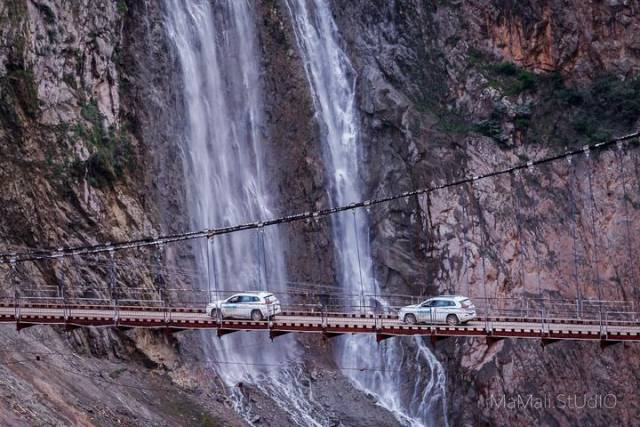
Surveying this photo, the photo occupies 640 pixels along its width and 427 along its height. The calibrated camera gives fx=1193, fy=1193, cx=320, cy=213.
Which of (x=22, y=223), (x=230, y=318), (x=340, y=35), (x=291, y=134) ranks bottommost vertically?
(x=230, y=318)

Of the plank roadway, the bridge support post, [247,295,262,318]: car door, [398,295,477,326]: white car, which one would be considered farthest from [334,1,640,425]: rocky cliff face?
the bridge support post

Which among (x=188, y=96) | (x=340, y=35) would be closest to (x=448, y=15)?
(x=340, y=35)

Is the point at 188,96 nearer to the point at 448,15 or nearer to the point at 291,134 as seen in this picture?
the point at 291,134

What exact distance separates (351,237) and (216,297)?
13.3 meters

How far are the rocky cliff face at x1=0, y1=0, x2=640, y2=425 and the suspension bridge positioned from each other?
1.32ft

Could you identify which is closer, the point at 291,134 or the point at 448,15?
the point at 291,134

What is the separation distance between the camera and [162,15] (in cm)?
6406

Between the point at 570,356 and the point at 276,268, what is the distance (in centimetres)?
1628

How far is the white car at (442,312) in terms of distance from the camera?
47.4 m

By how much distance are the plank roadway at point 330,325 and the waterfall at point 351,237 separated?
1341 centimetres

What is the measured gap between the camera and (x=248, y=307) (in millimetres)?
48438

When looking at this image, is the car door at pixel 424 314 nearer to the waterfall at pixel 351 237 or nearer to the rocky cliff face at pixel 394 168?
the waterfall at pixel 351 237

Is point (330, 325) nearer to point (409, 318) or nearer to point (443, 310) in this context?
point (409, 318)

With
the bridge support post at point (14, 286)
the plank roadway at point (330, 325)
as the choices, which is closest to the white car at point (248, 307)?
the plank roadway at point (330, 325)
